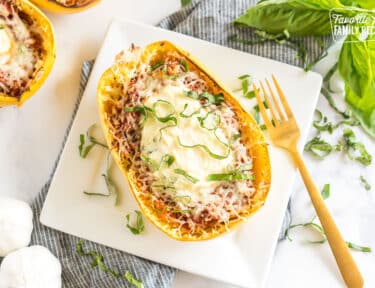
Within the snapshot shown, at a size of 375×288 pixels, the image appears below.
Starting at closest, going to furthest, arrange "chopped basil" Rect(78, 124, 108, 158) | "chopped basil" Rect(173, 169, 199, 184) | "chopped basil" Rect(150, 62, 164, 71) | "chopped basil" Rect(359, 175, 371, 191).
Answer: "chopped basil" Rect(173, 169, 199, 184) → "chopped basil" Rect(150, 62, 164, 71) → "chopped basil" Rect(78, 124, 108, 158) → "chopped basil" Rect(359, 175, 371, 191)

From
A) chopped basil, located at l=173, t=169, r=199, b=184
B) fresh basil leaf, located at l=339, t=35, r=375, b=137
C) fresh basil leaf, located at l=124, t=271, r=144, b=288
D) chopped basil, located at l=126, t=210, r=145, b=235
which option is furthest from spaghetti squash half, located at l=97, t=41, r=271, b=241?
fresh basil leaf, located at l=339, t=35, r=375, b=137

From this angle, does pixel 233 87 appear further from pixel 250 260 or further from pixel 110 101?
pixel 250 260

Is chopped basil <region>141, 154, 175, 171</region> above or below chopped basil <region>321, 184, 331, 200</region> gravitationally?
above

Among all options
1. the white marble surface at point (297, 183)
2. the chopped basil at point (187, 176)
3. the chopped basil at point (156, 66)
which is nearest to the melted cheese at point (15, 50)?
the white marble surface at point (297, 183)

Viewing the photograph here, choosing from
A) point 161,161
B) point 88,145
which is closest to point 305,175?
point 161,161

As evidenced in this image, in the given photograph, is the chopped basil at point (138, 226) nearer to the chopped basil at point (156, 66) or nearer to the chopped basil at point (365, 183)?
the chopped basil at point (156, 66)

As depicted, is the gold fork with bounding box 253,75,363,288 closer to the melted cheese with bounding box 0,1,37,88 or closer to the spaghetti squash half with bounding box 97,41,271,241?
the spaghetti squash half with bounding box 97,41,271,241
